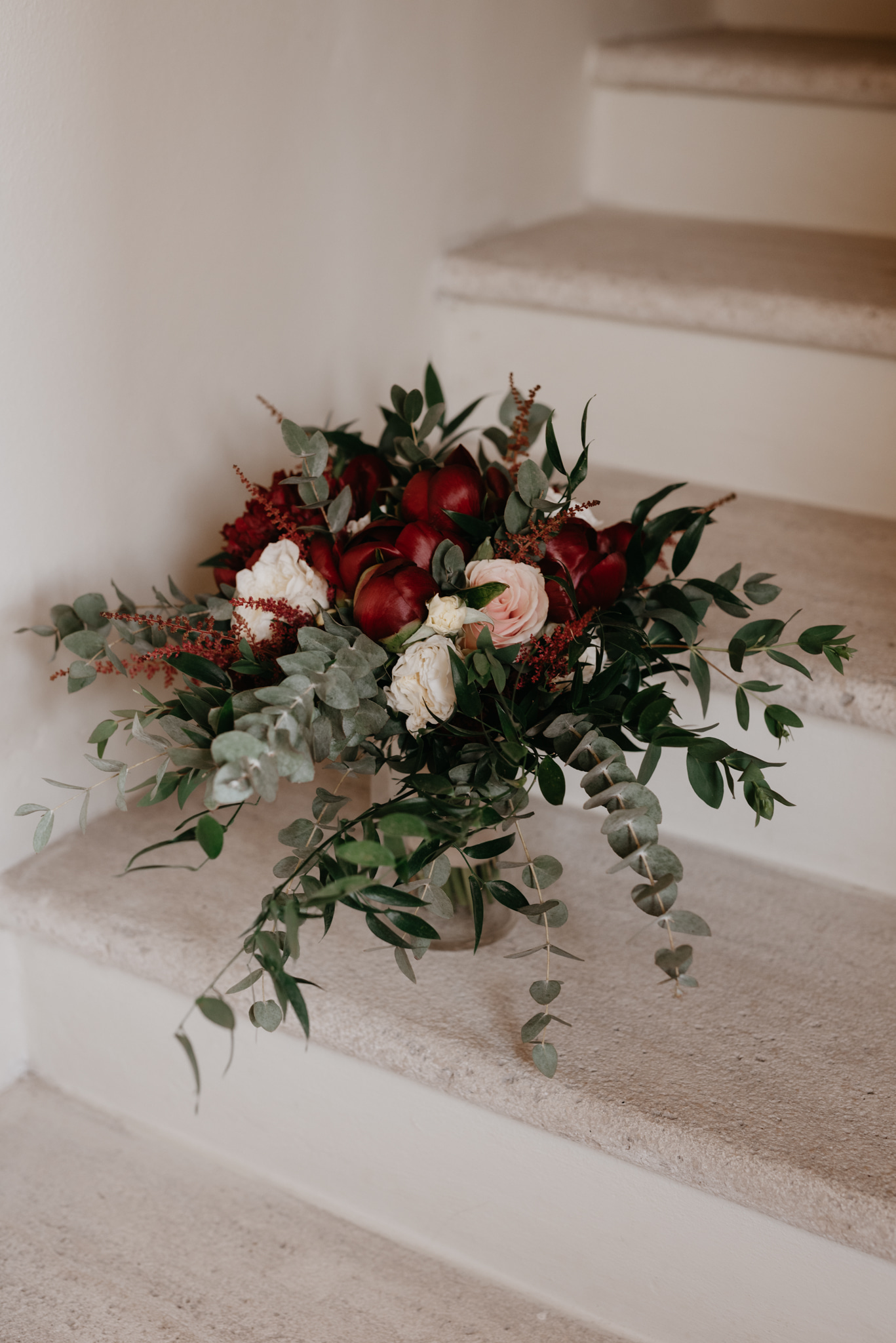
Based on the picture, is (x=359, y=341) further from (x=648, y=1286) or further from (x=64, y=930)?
(x=648, y=1286)

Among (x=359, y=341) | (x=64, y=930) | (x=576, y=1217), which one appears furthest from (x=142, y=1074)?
(x=359, y=341)

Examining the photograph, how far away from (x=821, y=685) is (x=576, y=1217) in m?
0.44

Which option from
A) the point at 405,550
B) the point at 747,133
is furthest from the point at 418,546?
the point at 747,133

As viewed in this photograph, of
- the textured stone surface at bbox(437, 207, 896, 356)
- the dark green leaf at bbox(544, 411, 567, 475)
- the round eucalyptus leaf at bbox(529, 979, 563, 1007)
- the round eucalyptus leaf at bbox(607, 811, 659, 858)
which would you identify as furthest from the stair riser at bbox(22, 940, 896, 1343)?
the textured stone surface at bbox(437, 207, 896, 356)

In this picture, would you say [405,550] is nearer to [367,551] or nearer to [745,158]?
[367,551]

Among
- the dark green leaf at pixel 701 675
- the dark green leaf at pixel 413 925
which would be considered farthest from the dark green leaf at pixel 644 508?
the dark green leaf at pixel 413 925

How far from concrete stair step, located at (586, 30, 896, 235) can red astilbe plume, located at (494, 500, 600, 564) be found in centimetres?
102

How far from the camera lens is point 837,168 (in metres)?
1.47

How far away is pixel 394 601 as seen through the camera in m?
0.67

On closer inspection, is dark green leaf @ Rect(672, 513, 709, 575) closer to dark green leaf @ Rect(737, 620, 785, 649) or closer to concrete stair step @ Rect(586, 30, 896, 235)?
dark green leaf @ Rect(737, 620, 785, 649)

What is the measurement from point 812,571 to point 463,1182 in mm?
631

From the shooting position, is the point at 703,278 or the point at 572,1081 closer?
the point at 572,1081

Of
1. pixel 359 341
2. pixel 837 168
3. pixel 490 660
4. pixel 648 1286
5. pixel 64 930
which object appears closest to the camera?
pixel 490 660

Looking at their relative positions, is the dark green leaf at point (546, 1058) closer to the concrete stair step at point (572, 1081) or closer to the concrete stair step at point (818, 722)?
the concrete stair step at point (572, 1081)
